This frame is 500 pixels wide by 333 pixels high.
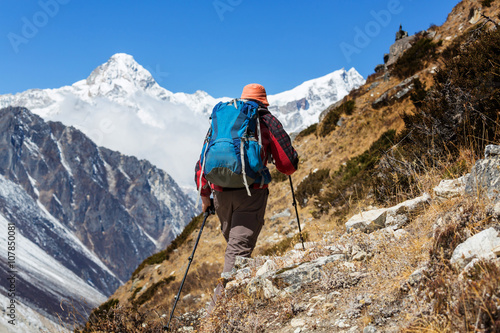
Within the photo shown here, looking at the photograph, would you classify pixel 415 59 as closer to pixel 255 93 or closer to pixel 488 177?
pixel 255 93

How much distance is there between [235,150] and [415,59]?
1684cm

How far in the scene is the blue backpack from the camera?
155 inches

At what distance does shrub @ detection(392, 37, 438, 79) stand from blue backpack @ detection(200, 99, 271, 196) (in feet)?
50.0

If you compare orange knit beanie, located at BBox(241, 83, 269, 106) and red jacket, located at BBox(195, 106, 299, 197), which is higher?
orange knit beanie, located at BBox(241, 83, 269, 106)

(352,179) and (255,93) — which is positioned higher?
(255,93)

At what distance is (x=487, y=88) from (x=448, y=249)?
4.78 m

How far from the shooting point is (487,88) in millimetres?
6254

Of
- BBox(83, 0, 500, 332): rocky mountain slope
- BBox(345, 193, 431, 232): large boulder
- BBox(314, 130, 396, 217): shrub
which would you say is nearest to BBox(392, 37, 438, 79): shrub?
BBox(314, 130, 396, 217): shrub

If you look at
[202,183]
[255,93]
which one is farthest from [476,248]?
[202,183]

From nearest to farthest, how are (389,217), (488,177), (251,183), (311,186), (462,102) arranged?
(488,177), (251,183), (389,217), (462,102), (311,186)

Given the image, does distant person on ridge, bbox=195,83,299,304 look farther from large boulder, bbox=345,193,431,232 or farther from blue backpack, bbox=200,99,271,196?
large boulder, bbox=345,193,431,232

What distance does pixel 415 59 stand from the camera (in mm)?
17719

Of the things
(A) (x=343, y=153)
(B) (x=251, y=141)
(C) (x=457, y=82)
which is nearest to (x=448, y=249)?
(B) (x=251, y=141)

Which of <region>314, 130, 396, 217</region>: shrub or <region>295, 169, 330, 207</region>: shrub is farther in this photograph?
<region>295, 169, 330, 207</region>: shrub
